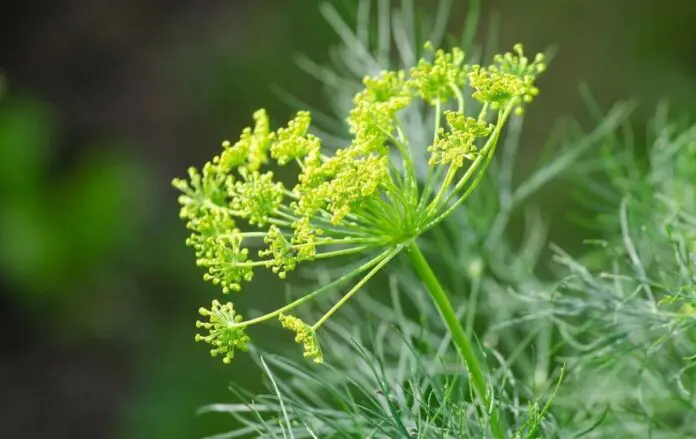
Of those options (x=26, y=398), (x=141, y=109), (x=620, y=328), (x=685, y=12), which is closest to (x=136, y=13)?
(x=141, y=109)

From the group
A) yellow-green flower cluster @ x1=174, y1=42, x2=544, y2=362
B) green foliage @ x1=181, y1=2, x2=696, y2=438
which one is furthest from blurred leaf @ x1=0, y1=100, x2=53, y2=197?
yellow-green flower cluster @ x1=174, y1=42, x2=544, y2=362

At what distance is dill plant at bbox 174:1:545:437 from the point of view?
46 cm

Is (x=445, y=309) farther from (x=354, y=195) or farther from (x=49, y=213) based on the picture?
(x=49, y=213)

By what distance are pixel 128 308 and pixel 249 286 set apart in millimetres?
316

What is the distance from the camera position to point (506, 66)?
50 cm

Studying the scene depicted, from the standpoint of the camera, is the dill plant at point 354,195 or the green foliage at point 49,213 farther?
the green foliage at point 49,213

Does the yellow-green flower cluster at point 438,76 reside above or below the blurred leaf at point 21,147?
below

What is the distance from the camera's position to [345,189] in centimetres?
45

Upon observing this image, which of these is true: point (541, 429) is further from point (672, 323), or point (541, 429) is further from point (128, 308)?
point (128, 308)

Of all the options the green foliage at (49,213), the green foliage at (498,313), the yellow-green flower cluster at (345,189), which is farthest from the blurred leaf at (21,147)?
the yellow-green flower cluster at (345,189)

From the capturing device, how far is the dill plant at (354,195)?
457 mm

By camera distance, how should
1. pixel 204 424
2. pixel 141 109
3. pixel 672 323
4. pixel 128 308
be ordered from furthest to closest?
pixel 141 109
pixel 128 308
pixel 204 424
pixel 672 323

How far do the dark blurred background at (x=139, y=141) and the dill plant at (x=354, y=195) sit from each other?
125 cm

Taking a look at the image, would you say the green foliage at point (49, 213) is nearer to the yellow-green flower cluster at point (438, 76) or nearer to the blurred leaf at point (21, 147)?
the blurred leaf at point (21, 147)
